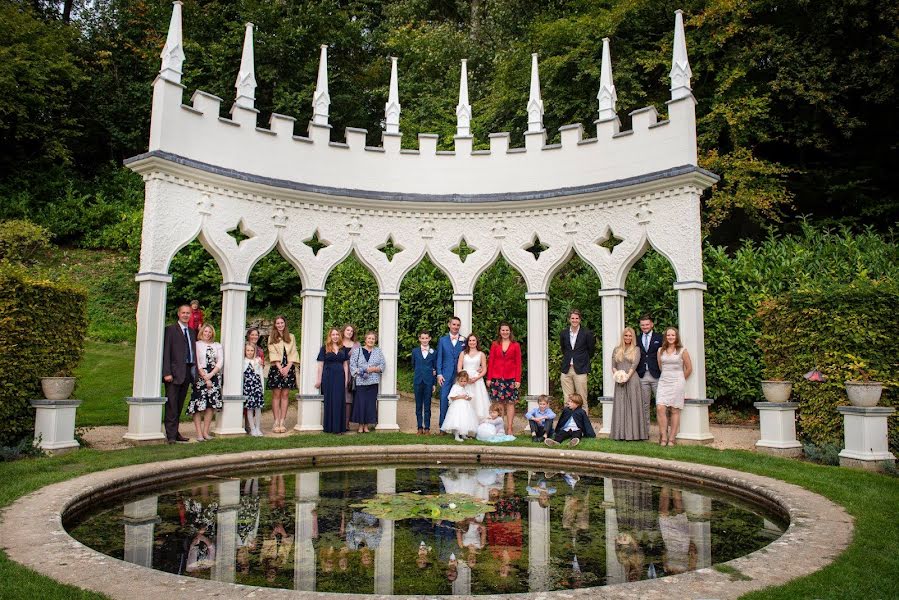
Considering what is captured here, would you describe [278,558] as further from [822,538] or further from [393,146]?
[393,146]

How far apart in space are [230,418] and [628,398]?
610 cm

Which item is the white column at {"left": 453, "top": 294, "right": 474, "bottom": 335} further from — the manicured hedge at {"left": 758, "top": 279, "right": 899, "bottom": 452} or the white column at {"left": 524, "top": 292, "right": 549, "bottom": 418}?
the manicured hedge at {"left": 758, "top": 279, "right": 899, "bottom": 452}

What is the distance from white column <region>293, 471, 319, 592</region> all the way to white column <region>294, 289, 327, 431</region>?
12.1 ft

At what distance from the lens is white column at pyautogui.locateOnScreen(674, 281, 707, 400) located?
10047mm

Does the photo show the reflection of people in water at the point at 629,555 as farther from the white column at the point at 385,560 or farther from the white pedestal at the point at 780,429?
the white pedestal at the point at 780,429

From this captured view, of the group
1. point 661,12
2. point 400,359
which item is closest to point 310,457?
point 400,359

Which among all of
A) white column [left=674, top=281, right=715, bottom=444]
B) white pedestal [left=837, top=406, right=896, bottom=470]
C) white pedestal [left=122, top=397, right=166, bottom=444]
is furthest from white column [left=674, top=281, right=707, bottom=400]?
white pedestal [left=122, top=397, right=166, bottom=444]

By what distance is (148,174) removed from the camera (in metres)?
10.2

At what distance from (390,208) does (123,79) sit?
64.1 ft

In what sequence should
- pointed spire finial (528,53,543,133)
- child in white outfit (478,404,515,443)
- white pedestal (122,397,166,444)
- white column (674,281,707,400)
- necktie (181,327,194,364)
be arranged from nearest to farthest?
white pedestal (122,397,166,444) → necktie (181,327,194,364) → child in white outfit (478,404,515,443) → white column (674,281,707,400) → pointed spire finial (528,53,543,133)

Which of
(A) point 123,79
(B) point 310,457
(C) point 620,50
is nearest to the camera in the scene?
(B) point 310,457

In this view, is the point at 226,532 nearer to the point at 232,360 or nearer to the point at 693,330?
the point at 232,360

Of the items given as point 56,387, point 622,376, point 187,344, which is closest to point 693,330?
point 622,376

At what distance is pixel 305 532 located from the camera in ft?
16.8
